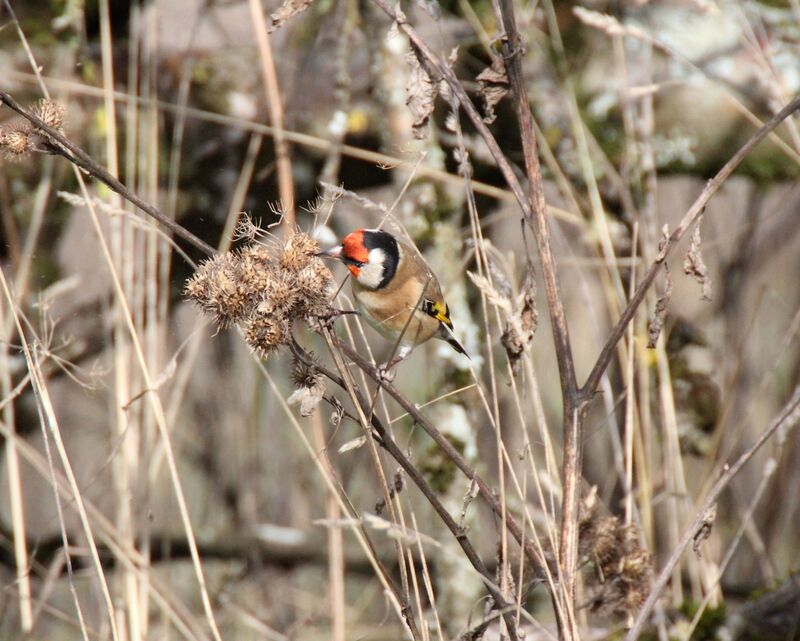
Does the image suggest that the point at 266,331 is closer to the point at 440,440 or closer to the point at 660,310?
the point at 440,440

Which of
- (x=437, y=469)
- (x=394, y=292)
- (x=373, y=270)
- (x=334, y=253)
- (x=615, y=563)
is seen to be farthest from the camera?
(x=437, y=469)

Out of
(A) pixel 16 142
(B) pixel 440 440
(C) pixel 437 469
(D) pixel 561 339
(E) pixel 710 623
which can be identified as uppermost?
(A) pixel 16 142

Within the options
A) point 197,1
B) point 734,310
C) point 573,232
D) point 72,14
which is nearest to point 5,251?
point 72,14

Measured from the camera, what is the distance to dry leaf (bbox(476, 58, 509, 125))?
3.62ft

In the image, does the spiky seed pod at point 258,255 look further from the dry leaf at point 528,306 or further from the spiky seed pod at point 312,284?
the dry leaf at point 528,306

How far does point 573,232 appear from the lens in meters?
2.49

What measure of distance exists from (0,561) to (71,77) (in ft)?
4.57

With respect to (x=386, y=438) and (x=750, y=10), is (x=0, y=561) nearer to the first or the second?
(x=386, y=438)

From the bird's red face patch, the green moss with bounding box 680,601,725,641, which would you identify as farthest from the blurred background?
the bird's red face patch

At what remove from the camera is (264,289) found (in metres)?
0.96

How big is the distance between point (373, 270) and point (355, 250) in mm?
109

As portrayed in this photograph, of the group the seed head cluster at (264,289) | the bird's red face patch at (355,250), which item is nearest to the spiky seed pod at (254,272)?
the seed head cluster at (264,289)

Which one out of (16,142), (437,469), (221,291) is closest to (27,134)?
(16,142)

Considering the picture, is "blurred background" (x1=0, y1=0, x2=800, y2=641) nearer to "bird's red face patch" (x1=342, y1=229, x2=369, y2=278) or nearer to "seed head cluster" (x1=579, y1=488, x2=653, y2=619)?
"bird's red face patch" (x1=342, y1=229, x2=369, y2=278)
